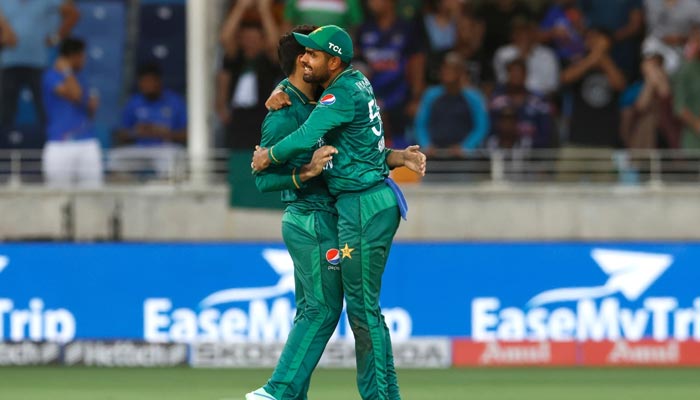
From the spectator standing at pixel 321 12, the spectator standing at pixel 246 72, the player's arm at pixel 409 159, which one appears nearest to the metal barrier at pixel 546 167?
the spectator standing at pixel 246 72

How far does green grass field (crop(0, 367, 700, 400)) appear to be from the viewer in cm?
961

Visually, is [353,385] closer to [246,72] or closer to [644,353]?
[644,353]

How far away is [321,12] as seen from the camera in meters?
14.5

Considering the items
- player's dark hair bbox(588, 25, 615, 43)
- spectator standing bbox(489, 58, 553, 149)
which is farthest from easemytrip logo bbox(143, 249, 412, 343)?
player's dark hair bbox(588, 25, 615, 43)

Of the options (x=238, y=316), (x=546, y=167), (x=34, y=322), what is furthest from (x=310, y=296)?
(x=546, y=167)

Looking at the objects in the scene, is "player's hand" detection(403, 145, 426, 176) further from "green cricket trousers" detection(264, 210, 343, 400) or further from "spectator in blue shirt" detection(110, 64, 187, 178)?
"spectator in blue shirt" detection(110, 64, 187, 178)

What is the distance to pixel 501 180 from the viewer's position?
14070 mm

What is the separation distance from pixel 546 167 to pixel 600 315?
2.60 metres

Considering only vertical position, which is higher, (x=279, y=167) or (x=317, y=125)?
(x=317, y=125)

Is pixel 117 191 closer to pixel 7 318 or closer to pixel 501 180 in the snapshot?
pixel 7 318

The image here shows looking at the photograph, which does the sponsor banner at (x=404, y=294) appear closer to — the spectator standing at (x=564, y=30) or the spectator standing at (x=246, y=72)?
the spectator standing at (x=246, y=72)

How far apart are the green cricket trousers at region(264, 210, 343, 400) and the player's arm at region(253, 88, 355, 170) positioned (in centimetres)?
42

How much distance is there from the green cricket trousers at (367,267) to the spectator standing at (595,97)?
7.83 metres

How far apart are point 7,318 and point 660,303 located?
5603mm
